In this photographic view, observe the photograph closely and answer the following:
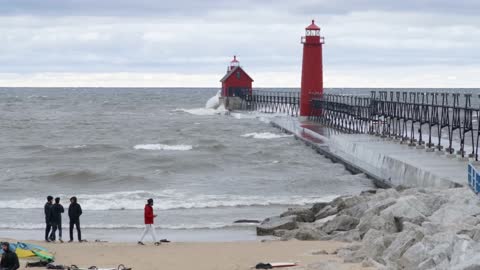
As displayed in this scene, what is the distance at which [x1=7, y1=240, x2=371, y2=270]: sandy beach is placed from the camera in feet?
42.7

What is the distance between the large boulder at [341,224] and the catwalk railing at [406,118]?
7.86m

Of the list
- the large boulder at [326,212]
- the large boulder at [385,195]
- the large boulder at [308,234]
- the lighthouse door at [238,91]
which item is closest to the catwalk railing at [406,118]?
the large boulder at [385,195]

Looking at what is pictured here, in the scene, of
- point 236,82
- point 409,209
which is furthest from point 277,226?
point 236,82

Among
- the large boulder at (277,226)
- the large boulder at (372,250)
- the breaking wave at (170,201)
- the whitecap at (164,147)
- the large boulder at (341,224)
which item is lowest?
the whitecap at (164,147)

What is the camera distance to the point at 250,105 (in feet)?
235

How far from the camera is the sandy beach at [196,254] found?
42.7 feet

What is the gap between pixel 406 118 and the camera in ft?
106

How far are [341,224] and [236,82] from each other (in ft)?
178

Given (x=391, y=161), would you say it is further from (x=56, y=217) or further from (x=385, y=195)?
(x=56, y=217)

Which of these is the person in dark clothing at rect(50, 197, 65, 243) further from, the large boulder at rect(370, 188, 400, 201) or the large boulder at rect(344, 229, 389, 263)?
the large boulder at rect(344, 229, 389, 263)

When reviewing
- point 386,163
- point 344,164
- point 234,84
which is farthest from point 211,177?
point 234,84

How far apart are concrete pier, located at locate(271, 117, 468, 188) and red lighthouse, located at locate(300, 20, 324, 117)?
877 cm

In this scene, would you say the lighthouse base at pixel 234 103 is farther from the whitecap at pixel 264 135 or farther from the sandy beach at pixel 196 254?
the sandy beach at pixel 196 254

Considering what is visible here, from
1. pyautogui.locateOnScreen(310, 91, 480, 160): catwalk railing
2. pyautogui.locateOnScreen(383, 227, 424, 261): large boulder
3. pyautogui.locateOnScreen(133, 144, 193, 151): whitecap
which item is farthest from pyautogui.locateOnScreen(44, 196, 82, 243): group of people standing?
pyautogui.locateOnScreen(133, 144, 193, 151): whitecap
